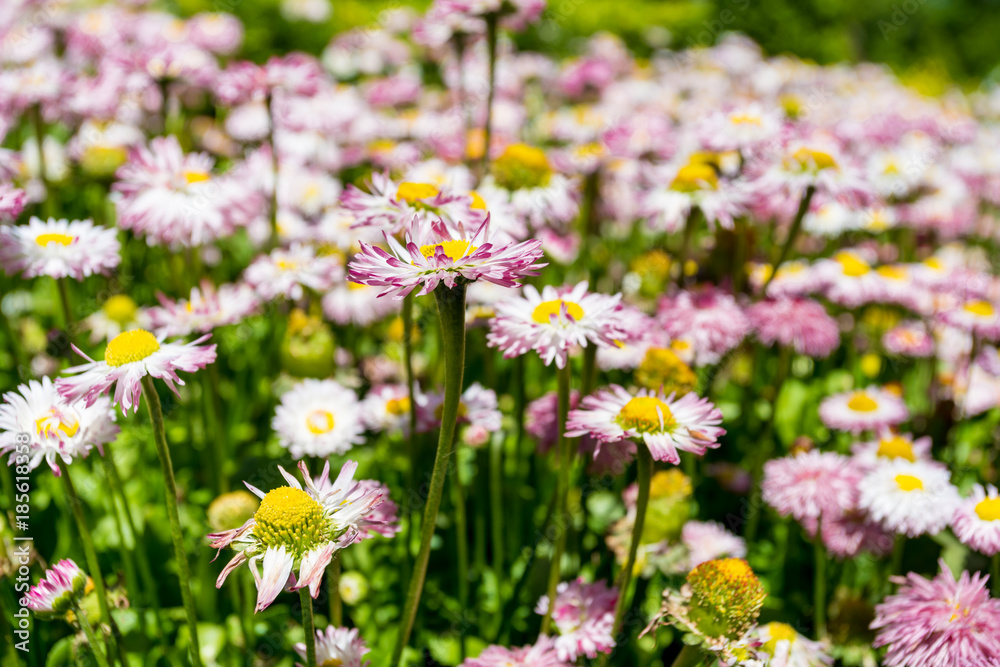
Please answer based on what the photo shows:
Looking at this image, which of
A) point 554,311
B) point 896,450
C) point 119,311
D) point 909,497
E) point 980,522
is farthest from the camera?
point 119,311

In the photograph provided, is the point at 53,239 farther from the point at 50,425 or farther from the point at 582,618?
the point at 582,618

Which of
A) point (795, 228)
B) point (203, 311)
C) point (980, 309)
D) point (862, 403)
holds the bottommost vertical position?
point (862, 403)

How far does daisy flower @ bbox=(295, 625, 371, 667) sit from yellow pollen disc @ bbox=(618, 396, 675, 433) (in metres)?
0.69

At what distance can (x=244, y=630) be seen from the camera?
1.91 metres

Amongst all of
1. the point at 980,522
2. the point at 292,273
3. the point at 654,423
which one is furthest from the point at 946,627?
the point at 292,273

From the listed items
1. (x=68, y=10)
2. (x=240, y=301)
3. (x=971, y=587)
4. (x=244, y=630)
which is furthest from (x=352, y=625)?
(x=68, y=10)

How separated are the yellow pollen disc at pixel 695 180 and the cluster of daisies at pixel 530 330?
0.02 meters

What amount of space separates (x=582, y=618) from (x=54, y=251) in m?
1.55

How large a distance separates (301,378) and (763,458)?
1.45m

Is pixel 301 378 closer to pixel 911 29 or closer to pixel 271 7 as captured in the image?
pixel 271 7

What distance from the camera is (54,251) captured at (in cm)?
193

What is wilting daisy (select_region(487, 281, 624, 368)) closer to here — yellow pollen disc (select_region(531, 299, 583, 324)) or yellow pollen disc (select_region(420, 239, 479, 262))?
yellow pollen disc (select_region(531, 299, 583, 324))

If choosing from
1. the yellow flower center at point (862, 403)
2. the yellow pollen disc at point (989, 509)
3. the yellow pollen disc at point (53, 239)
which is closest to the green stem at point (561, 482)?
the yellow pollen disc at point (989, 509)

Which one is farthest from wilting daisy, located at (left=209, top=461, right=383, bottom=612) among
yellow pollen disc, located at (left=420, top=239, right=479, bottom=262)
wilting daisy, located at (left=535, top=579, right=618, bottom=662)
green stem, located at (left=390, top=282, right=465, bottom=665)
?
wilting daisy, located at (left=535, top=579, right=618, bottom=662)
